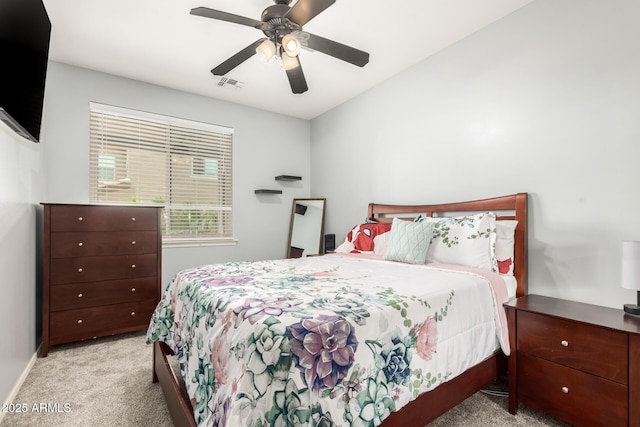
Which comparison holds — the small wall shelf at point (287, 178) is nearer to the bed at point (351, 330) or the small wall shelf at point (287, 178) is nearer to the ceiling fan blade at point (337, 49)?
the bed at point (351, 330)

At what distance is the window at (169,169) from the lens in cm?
314

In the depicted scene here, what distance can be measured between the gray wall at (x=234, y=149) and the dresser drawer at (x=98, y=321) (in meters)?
0.62

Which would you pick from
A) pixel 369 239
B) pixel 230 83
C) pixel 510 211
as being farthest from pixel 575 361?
pixel 230 83

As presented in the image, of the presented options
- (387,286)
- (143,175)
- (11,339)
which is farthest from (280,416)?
(143,175)

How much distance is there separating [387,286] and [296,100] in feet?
9.66

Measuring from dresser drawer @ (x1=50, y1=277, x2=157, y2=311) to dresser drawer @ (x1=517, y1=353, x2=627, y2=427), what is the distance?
302cm

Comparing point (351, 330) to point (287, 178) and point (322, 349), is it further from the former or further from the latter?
point (287, 178)

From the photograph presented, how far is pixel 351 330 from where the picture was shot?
1.10m

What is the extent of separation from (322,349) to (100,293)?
2.57 m

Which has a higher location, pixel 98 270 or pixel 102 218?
pixel 102 218

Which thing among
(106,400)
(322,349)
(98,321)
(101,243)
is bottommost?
(106,400)

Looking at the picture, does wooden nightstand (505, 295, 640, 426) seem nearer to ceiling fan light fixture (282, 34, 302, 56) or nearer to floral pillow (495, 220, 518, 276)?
floral pillow (495, 220, 518, 276)

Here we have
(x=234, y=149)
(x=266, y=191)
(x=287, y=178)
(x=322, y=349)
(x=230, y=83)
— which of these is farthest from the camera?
(x=287, y=178)

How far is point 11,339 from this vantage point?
186 centimetres
